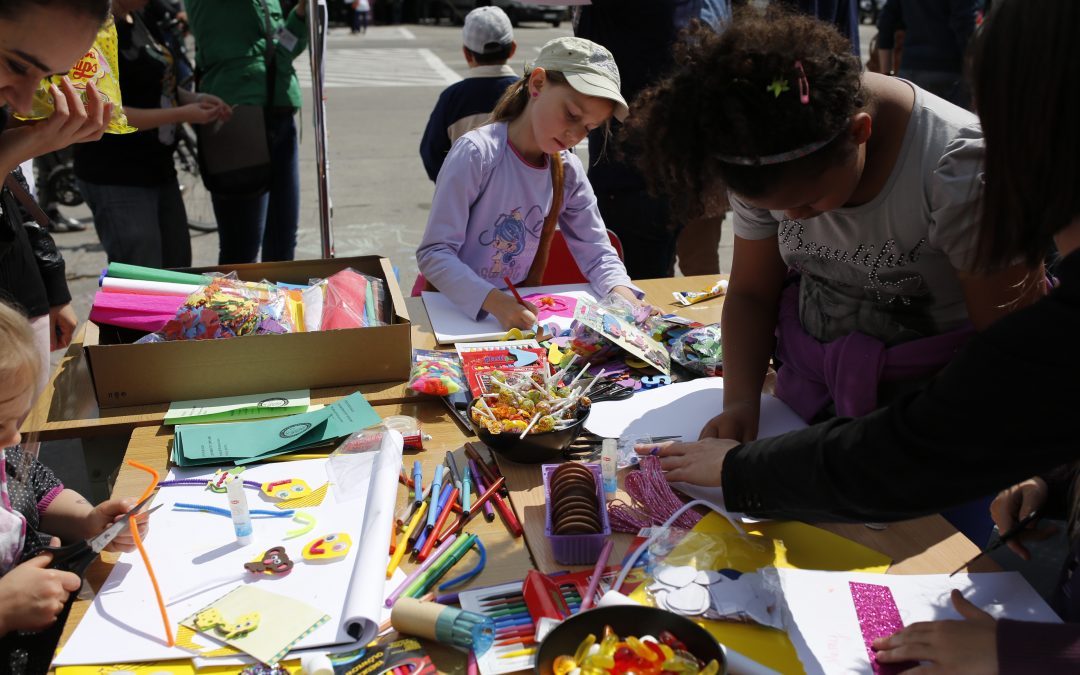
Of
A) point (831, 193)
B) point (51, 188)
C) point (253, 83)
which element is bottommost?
point (51, 188)

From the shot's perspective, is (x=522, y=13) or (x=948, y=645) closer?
(x=948, y=645)

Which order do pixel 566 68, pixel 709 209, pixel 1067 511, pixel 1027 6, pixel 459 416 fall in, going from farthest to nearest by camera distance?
pixel 566 68, pixel 459 416, pixel 709 209, pixel 1067 511, pixel 1027 6

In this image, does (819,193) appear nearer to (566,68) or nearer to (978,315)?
(978,315)

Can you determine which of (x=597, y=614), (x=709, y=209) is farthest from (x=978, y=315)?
(x=597, y=614)

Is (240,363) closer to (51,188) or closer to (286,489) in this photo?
(286,489)

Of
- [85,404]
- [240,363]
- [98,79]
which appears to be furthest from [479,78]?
[85,404]

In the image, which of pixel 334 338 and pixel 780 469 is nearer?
pixel 780 469

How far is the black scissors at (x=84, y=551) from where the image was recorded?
3.99 ft

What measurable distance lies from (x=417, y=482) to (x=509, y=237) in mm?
1087

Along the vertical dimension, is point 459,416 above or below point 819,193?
below

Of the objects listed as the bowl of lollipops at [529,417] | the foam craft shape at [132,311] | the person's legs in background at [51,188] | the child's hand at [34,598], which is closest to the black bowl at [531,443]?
the bowl of lollipops at [529,417]

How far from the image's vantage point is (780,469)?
42.5 inches

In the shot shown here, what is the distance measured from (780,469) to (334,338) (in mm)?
982

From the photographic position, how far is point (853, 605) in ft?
3.68
